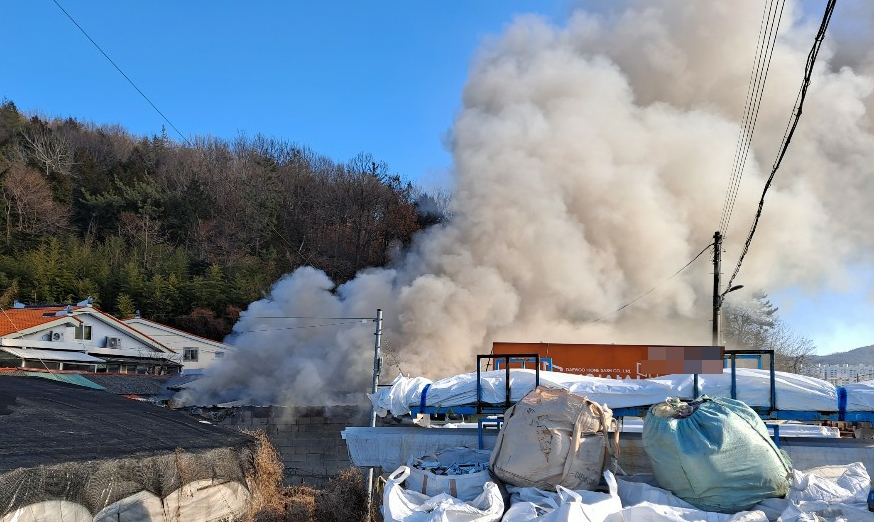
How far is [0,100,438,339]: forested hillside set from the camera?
4278cm

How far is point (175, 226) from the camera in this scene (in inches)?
1969

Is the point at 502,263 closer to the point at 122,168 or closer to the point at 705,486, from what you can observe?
the point at 705,486

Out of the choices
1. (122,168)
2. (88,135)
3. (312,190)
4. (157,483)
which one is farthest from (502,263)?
(88,135)

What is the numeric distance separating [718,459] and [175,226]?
4892 cm

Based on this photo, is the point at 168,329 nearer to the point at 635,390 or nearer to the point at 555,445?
the point at 635,390

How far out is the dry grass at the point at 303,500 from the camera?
786 cm

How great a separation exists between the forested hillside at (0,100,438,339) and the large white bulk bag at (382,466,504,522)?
36.6 meters

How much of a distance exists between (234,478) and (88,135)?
64660 millimetres

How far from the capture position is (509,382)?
282 inches

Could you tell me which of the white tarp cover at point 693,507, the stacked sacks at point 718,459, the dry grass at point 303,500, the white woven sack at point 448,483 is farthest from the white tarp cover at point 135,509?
the stacked sacks at point 718,459

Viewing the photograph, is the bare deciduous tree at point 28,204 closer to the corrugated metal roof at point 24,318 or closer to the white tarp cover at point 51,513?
the corrugated metal roof at point 24,318

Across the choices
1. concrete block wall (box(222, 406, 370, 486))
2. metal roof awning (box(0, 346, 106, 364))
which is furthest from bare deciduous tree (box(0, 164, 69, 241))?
concrete block wall (box(222, 406, 370, 486))

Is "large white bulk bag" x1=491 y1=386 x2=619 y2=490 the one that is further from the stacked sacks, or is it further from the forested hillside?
the forested hillside

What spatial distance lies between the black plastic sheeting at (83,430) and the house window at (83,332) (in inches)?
997
